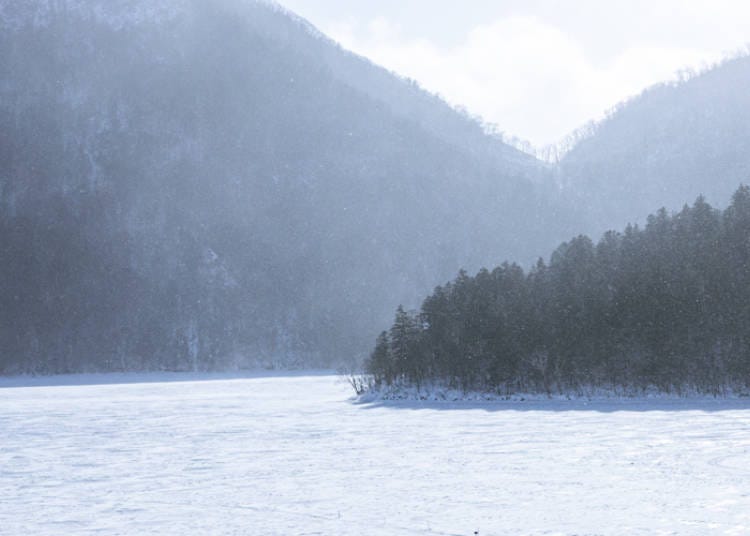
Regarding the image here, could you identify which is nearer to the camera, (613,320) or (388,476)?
(388,476)

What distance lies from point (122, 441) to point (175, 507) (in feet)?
55.6

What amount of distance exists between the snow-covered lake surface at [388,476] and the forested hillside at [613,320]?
45.6ft

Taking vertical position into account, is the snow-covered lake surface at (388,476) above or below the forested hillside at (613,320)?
below

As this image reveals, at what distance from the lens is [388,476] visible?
2372 centimetres

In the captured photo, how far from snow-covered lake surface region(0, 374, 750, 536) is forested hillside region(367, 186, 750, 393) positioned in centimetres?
1389

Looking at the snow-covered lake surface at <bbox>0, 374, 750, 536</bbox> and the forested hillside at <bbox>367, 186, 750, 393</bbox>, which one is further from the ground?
the forested hillside at <bbox>367, 186, 750, 393</bbox>

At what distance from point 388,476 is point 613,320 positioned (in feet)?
135

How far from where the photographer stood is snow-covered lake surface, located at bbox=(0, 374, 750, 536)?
17.5 m

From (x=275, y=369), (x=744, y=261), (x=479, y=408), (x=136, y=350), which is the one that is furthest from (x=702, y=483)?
(x=136, y=350)

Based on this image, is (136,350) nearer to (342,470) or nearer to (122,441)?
(122,441)

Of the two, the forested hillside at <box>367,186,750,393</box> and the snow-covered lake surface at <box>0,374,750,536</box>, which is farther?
the forested hillside at <box>367,186,750,393</box>

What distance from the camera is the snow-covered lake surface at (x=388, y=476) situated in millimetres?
17547

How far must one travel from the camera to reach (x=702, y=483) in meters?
20.8

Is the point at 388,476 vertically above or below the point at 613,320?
below
